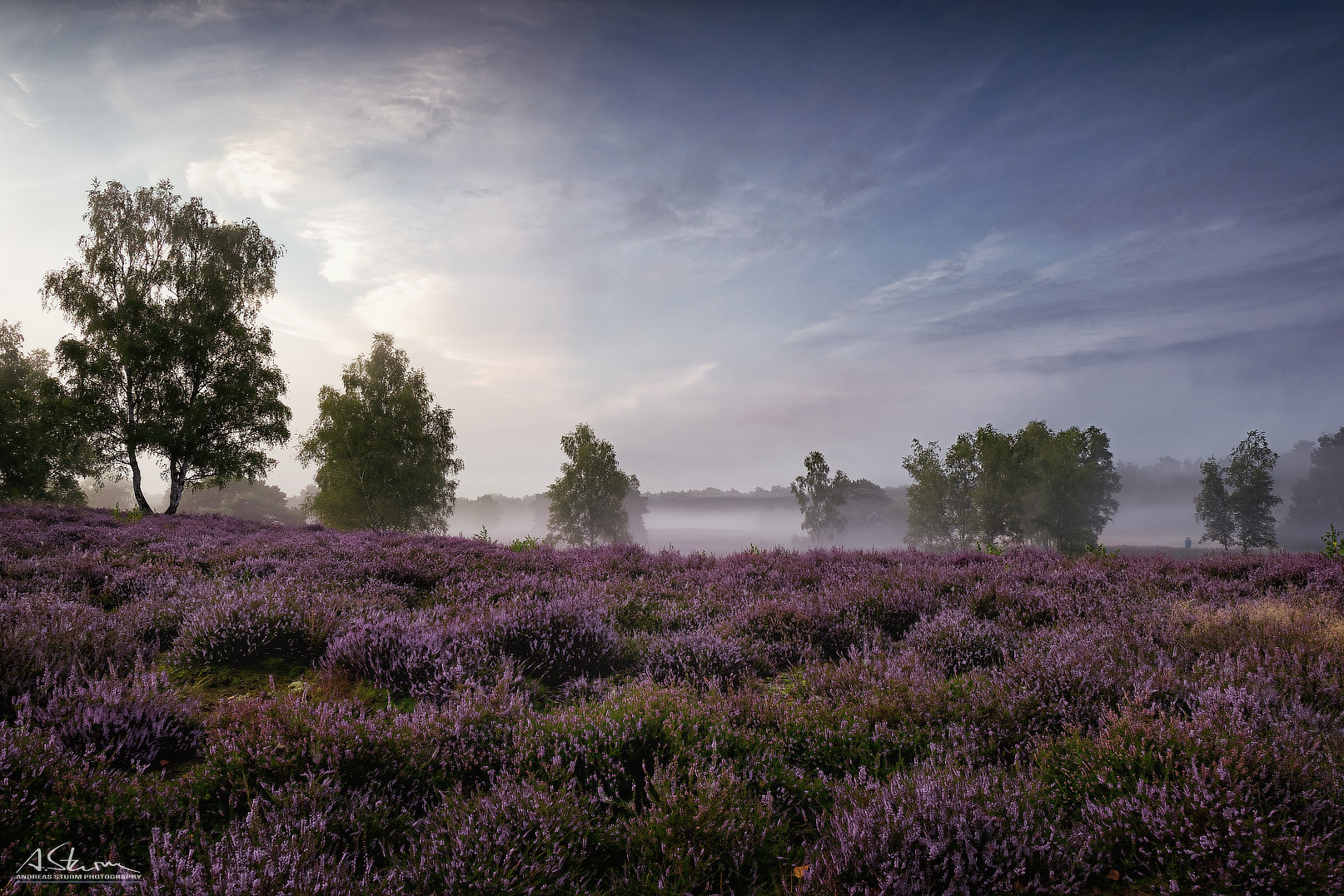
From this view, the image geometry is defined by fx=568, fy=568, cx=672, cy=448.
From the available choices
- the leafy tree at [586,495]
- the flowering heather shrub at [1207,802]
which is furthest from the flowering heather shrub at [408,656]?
the leafy tree at [586,495]

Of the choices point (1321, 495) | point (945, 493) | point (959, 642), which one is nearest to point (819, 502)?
point (945, 493)

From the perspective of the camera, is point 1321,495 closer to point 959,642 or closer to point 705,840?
point 959,642

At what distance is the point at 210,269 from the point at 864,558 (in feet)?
85.4

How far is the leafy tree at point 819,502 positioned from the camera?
7912 cm

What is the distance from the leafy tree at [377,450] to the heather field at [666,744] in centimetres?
2611

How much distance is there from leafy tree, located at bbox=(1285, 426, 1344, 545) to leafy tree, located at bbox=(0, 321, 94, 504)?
16405 centimetres

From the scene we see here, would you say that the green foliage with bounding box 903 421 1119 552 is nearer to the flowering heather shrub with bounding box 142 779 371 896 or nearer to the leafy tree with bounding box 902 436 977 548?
the leafy tree with bounding box 902 436 977 548

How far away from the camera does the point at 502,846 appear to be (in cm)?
210

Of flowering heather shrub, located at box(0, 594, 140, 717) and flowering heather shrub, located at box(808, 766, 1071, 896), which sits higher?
flowering heather shrub, located at box(0, 594, 140, 717)

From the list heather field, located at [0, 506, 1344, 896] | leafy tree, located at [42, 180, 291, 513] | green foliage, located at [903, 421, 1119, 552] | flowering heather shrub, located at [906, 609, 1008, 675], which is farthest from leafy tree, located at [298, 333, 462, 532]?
green foliage, located at [903, 421, 1119, 552]

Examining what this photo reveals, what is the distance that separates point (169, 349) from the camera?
19.9 metres

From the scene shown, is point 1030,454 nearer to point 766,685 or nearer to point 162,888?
point 766,685

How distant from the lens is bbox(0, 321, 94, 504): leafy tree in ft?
62.6

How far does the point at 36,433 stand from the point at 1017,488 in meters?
58.2
